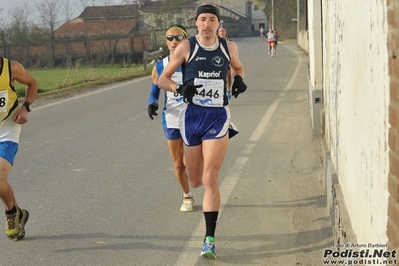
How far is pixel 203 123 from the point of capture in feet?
18.9

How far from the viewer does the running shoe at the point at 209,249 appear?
214 inches

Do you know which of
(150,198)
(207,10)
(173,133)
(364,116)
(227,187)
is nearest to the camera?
(364,116)

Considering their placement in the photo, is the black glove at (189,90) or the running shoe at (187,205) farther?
the running shoe at (187,205)

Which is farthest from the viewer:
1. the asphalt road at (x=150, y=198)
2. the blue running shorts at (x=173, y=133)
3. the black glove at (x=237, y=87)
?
the blue running shorts at (x=173, y=133)

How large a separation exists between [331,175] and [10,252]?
2907mm

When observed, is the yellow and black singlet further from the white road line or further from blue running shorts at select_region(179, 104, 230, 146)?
the white road line

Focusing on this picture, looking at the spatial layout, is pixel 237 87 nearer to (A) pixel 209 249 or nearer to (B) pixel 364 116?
(A) pixel 209 249

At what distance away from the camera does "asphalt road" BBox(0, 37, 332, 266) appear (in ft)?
18.7

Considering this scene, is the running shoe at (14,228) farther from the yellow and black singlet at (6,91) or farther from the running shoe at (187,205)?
the running shoe at (187,205)

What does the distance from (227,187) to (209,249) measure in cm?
245

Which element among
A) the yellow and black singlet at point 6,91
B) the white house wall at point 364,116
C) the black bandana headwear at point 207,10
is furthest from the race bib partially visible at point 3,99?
the white house wall at point 364,116

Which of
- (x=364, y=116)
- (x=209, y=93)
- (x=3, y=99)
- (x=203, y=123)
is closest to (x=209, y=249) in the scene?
(x=203, y=123)

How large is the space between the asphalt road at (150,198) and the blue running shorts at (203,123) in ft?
2.99

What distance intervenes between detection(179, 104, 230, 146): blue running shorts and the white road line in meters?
0.85
